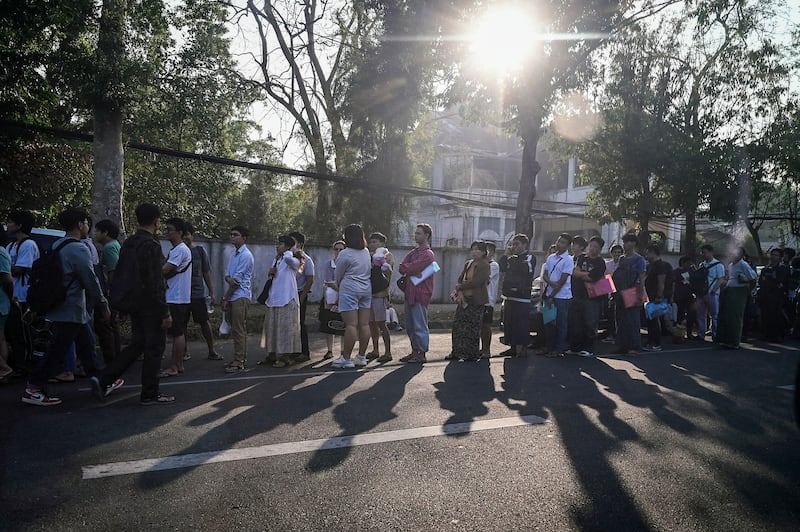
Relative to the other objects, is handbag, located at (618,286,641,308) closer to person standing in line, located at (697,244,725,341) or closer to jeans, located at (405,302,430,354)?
person standing in line, located at (697,244,725,341)

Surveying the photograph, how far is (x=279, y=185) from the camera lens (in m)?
30.9

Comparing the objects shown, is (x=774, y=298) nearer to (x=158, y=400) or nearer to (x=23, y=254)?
(x=158, y=400)

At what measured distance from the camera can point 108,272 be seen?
7652mm

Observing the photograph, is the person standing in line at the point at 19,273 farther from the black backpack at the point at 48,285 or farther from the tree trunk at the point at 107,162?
the tree trunk at the point at 107,162

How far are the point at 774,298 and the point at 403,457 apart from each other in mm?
10881

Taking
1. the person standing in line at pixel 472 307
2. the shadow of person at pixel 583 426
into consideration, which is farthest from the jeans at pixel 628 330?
the person standing in line at pixel 472 307

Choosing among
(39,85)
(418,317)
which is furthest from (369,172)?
(418,317)

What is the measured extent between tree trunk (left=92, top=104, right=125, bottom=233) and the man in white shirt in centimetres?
545

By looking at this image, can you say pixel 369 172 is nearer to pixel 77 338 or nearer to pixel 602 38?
pixel 602 38

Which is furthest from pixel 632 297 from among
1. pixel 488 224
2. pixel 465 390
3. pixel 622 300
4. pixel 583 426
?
pixel 488 224

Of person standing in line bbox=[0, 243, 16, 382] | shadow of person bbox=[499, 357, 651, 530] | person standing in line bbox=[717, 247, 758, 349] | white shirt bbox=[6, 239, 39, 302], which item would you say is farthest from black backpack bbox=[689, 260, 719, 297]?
person standing in line bbox=[0, 243, 16, 382]

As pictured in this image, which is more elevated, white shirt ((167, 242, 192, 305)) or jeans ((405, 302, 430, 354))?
white shirt ((167, 242, 192, 305))

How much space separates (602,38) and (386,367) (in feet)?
45.6

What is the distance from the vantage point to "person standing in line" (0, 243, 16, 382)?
6.34 m
